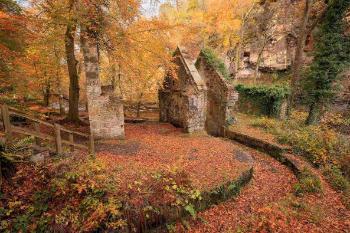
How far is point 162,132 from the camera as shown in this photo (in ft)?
41.1

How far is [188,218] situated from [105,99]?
671 cm

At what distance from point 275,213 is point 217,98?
8811mm

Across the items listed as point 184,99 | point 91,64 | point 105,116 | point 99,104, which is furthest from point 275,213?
point 91,64

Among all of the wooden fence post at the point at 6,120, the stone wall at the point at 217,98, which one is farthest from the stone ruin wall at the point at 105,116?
the stone wall at the point at 217,98

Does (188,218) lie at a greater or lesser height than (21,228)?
lesser

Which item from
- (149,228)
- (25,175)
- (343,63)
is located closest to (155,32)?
(25,175)

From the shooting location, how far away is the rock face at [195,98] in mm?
11602

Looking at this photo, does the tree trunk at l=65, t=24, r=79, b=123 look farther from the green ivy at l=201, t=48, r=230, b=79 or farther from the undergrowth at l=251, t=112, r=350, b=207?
the undergrowth at l=251, t=112, r=350, b=207

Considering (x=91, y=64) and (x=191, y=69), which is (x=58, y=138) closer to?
(x=91, y=64)

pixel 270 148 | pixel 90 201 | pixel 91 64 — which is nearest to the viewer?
pixel 90 201

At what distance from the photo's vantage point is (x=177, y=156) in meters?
8.50

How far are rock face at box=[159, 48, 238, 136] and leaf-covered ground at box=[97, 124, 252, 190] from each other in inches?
53.8

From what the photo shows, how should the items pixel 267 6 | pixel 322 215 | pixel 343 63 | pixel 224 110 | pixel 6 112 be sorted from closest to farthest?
pixel 6 112
pixel 322 215
pixel 343 63
pixel 224 110
pixel 267 6

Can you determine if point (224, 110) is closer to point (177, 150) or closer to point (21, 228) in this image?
point (177, 150)
